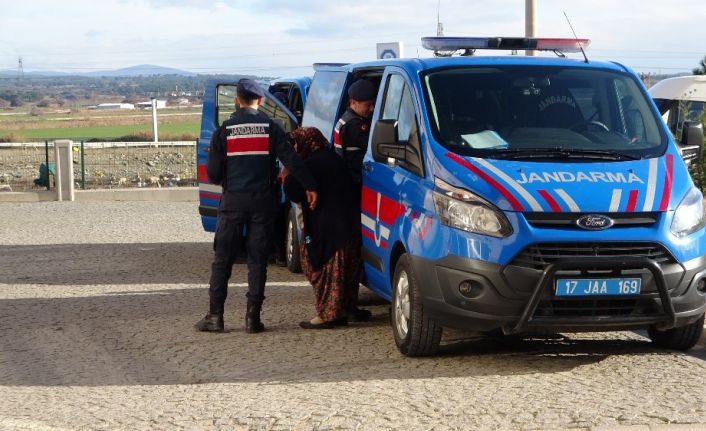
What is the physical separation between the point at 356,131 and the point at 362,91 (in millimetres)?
318

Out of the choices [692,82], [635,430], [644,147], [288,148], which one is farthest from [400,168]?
[692,82]

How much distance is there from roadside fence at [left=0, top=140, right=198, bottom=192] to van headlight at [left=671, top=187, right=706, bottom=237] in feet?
57.7

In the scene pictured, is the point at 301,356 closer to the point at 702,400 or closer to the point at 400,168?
the point at 400,168

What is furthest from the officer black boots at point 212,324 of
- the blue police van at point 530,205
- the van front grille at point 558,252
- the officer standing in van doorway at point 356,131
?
the van front grille at point 558,252

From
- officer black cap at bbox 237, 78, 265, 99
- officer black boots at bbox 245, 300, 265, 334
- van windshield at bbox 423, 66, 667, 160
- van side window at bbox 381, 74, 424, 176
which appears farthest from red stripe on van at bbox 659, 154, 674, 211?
officer black boots at bbox 245, 300, 265, 334

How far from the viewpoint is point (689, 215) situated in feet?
25.3

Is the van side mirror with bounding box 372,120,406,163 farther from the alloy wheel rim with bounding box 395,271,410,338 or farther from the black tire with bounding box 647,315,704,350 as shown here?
the black tire with bounding box 647,315,704,350

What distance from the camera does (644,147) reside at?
26.9ft

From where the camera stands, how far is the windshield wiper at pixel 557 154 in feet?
25.8

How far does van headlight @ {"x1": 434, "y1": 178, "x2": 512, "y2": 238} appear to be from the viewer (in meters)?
7.37

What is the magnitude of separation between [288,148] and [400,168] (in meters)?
1.00

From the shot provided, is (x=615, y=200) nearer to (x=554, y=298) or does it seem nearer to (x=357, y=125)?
(x=554, y=298)

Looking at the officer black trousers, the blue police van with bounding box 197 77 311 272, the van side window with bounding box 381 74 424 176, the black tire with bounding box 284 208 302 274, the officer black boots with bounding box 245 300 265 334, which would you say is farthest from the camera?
the blue police van with bounding box 197 77 311 272

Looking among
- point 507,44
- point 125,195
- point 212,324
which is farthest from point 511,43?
point 125,195
